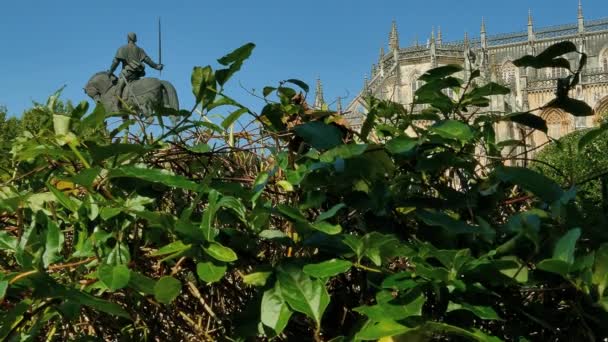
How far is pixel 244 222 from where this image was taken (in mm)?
788

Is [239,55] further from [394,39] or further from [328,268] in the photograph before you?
[394,39]

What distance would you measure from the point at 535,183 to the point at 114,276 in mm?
525

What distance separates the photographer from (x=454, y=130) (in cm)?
83

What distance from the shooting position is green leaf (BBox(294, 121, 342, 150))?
0.85m

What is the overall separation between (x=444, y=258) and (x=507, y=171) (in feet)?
0.75

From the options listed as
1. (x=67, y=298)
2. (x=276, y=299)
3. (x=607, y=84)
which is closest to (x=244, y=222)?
(x=276, y=299)

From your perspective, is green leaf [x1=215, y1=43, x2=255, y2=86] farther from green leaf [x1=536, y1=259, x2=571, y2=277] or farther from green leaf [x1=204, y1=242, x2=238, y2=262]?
green leaf [x1=536, y1=259, x2=571, y2=277]

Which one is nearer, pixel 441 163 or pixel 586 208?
pixel 441 163

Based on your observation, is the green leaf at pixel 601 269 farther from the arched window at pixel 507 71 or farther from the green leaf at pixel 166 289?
the arched window at pixel 507 71

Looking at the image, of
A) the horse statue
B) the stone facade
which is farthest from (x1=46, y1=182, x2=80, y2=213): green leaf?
the stone facade

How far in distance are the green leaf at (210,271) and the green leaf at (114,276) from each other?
0.08 meters

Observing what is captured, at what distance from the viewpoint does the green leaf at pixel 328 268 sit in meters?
0.69

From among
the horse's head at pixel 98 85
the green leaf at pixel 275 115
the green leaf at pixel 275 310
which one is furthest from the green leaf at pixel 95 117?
the horse's head at pixel 98 85

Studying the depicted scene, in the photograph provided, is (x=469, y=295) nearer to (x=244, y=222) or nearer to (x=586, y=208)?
(x=244, y=222)
